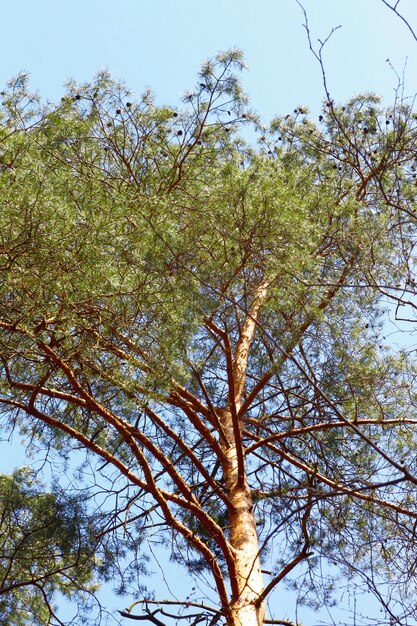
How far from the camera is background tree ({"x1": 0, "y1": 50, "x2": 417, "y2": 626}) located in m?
4.12

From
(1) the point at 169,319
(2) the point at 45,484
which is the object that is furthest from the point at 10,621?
(1) the point at 169,319

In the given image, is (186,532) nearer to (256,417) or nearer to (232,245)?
(232,245)

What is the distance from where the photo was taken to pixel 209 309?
438 centimetres

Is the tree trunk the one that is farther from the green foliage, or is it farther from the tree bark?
the green foliage

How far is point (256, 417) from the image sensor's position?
6191 millimetres

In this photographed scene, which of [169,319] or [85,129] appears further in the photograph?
[85,129]

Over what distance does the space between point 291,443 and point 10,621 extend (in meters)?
2.52

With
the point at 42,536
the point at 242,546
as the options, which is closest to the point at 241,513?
the point at 242,546

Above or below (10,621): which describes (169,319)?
above

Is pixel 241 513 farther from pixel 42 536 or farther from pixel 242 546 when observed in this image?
pixel 42 536

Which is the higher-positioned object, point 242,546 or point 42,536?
point 42,536

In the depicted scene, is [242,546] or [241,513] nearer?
[242,546]

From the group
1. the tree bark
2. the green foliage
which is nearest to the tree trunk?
the tree bark

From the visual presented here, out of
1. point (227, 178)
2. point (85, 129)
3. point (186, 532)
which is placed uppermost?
point (85, 129)
